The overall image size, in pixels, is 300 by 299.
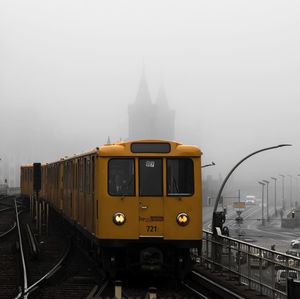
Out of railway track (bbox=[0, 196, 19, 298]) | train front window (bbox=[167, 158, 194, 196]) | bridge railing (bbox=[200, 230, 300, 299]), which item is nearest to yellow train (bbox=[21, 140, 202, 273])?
train front window (bbox=[167, 158, 194, 196])

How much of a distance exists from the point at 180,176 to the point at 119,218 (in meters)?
1.56

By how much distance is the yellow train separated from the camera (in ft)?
45.2

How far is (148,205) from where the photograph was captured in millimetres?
13852

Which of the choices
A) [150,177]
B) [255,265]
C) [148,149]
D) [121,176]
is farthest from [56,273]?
[255,265]

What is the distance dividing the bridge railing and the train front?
0.96 m

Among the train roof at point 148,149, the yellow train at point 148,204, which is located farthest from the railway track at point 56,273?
the train roof at point 148,149

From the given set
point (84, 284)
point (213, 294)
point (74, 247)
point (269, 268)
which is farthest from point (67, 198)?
point (269, 268)

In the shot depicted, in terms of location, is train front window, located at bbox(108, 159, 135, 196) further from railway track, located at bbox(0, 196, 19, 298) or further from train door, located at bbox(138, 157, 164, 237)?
railway track, located at bbox(0, 196, 19, 298)

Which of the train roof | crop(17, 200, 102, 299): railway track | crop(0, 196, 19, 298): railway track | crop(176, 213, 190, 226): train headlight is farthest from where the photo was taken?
the train roof

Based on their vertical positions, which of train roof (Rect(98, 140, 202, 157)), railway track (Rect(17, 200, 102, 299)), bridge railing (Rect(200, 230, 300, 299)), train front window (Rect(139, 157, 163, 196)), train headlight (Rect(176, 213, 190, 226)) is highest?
train roof (Rect(98, 140, 202, 157))

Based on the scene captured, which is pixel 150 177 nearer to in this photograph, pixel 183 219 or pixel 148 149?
pixel 148 149

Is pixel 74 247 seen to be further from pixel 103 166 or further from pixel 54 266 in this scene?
pixel 103 166

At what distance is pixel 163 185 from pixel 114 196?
1.05 m

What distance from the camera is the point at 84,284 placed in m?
14.0
